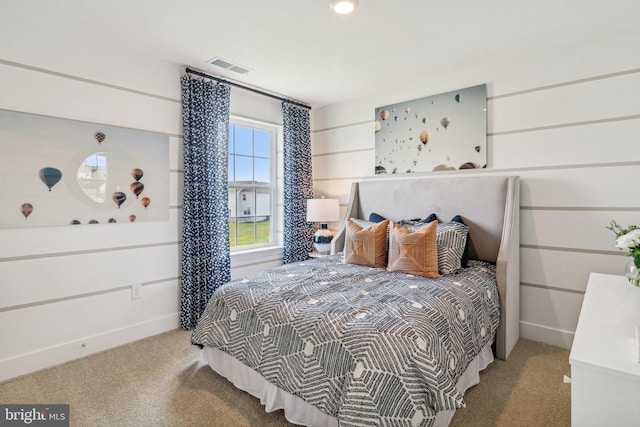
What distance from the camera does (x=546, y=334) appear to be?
2684mm

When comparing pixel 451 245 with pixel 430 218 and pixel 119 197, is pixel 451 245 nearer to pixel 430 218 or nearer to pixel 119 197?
pixel 430 218

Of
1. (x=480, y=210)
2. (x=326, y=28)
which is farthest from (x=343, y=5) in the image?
(x=480, y=210)

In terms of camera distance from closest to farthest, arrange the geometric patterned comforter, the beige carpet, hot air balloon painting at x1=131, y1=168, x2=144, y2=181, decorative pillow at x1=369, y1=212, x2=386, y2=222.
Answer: the geometric patterned comforter → the beige carpet → hot air balloon painting at x1=131, y1=168, x2=144, y2=181 → decorative pillow at x1=369, y1=212, x2=386, y2=222

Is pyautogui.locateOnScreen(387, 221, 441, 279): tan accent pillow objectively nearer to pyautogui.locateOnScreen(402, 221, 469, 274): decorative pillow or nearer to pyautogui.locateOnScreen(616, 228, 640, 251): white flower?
pyautogui.locateOnScreen(402, 221, 469, 274): decorative pillow

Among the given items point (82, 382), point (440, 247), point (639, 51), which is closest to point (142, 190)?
point (82, 382)

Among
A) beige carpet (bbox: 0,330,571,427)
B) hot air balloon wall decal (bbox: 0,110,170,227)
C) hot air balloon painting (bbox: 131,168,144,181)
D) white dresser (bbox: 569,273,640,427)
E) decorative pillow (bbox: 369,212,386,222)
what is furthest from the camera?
decorative pillow (bbox: 369,212,386,222)

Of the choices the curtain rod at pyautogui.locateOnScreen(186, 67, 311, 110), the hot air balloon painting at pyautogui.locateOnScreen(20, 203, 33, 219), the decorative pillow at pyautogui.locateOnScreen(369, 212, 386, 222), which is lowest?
the decorative pillow at pyautogui.locateOnScreen(369, 212, 386, 222)

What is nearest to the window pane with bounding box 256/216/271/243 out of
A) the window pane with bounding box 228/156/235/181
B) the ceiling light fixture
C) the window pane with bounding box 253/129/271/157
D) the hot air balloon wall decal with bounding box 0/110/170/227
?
the window pane with bounding box 228/156/235/181

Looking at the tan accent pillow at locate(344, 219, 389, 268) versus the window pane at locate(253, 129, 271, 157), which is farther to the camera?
the window pane at locate(253, 129, 271, 157)

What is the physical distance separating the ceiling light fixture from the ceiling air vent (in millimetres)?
1225

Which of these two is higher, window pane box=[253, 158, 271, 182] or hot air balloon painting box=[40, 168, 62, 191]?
window pane box=[253, 158, 271, 182]

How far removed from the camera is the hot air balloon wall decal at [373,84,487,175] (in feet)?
9.75

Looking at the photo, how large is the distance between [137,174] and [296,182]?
1.82 m

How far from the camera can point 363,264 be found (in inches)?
107
